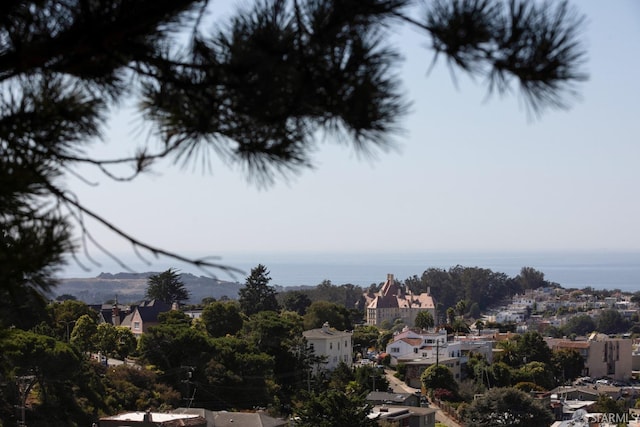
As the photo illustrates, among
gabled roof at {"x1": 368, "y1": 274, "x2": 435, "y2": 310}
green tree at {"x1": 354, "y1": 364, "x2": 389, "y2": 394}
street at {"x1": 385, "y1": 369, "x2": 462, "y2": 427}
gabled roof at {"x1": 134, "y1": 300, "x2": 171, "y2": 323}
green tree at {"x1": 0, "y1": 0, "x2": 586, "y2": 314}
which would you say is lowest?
street at {"x1": 385, "y1": 369, "x2": 462, "y2": 427}

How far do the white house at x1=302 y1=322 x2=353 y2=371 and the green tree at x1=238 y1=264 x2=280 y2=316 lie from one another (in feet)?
33.0

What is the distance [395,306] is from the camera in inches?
3305

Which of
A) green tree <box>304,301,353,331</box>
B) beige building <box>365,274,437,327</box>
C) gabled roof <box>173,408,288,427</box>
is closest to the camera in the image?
gabled roof <box>173,408,288,427</box>

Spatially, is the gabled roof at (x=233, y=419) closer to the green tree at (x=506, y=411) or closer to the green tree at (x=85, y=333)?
the green tree at (x=85, y=333)

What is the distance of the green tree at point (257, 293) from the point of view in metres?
50.2

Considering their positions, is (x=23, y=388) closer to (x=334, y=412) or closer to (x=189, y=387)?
(x=189, y=387)

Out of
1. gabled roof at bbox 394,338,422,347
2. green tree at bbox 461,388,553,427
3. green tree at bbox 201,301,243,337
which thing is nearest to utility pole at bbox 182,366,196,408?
green tree at bbox 201,301,243,337

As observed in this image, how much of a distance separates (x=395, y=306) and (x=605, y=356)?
32369 millimetres

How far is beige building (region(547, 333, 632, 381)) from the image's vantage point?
51781 mm

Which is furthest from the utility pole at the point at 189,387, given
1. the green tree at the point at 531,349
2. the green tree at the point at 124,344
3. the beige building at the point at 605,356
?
the beige building at the point at 605,356

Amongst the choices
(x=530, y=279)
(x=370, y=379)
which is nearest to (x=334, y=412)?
(x=370, y=379)

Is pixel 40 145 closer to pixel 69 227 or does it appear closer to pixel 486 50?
pixel 69 227

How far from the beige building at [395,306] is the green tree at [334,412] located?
57.2 m

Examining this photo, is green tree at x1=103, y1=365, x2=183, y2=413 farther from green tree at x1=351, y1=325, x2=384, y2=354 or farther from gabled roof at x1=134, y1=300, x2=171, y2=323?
green tree at x1=351, y1=325, x2=384, y2=354
